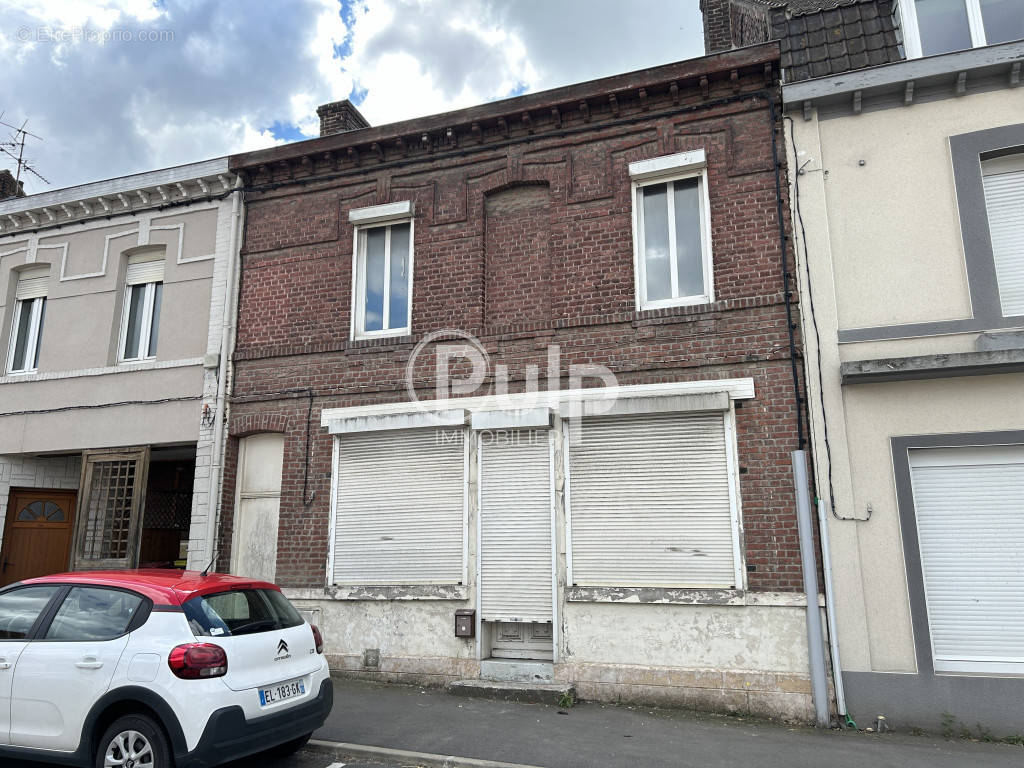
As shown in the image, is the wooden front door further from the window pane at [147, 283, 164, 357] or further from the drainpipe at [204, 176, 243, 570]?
the drainpipe at [204, 176, 243, 570]

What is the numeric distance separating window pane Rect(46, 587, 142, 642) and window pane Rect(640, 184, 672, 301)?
654cm

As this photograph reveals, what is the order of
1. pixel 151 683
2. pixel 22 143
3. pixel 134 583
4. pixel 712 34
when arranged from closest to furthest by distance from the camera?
1. pixel 151 683
2. pixel 134 583
3. pixel 712 34
4. pixel 22 143

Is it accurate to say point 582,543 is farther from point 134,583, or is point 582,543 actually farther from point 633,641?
point 134,583

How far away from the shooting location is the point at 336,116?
39.2 ft

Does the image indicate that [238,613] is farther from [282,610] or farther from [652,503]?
[652,503]

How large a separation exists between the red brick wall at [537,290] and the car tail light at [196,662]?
15.2ft

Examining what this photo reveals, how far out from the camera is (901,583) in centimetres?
731

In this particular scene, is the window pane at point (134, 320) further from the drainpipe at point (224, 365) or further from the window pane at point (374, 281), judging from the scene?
the window pane at point (374, 281)

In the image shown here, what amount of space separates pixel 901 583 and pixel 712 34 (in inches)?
342

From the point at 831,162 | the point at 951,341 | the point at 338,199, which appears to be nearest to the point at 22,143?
the point at 338,199

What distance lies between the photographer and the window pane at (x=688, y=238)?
8.88 m

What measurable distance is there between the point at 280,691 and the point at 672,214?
7.01m

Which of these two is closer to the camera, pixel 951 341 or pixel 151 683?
pixel 151 683

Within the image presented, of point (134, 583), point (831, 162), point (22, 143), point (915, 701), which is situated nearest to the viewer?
point (134, 583)
